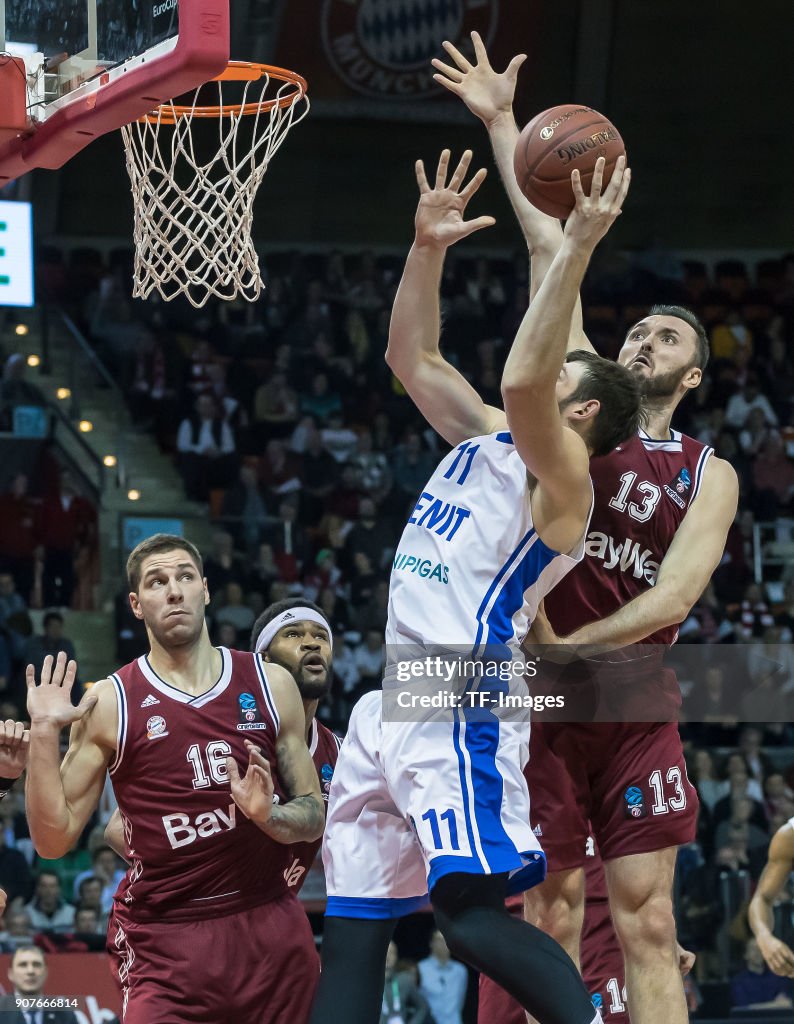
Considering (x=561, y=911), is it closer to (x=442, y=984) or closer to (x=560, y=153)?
(x=560, y=153)

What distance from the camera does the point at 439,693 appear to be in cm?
411

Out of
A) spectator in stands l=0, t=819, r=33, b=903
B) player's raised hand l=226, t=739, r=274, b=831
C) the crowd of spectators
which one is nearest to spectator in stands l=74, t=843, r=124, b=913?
spectator in stands l=0, t=819, r=33, b=903

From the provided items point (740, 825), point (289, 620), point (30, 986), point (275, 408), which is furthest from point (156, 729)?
point (275, 408)

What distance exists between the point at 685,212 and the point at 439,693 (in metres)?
14.2

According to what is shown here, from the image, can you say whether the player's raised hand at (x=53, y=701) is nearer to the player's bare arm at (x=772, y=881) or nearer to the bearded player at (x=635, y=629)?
the bearded player at (x=635, y=629)

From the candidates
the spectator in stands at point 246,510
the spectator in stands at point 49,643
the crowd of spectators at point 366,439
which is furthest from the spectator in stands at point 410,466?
the spectator in stands at point 49,643

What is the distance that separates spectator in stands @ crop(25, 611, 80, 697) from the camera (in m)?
12.2

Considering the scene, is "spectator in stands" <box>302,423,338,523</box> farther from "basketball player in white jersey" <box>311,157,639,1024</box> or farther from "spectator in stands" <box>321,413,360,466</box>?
"basketball player in white jersey" <box>311,157,639,1024</box>

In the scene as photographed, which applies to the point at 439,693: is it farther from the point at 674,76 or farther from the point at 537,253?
the point at 674,76

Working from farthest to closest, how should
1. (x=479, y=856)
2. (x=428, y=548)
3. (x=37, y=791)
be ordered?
(x=37, y=791) < (x=428, y=548) < (x=479, y=856)

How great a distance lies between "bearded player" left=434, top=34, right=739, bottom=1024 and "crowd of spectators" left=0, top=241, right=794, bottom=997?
6316 millimetres

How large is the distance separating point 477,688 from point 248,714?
119 centimetres

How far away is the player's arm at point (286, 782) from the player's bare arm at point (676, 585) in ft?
2.88

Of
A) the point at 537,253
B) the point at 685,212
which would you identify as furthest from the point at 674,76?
the point at 537,253
